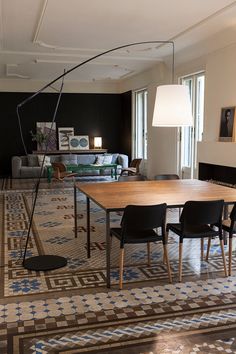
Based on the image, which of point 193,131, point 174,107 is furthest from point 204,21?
point 193,131

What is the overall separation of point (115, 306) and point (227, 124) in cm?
497

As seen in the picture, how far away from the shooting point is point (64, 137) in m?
13.6

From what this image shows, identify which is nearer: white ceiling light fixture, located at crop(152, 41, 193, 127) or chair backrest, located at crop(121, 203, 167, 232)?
chair backrest, located at crop(121, 203, 167, 232)

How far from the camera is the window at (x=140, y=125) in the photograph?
1219cm

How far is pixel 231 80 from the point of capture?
730cm

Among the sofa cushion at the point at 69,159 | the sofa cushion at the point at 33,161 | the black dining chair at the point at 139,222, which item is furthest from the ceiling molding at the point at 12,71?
the black dining chair at the point at 139,222

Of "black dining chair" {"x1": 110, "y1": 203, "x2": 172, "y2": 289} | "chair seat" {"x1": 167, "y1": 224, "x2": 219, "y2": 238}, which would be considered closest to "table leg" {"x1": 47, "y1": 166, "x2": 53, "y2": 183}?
"chair seat" {"x1": 167, "y1": 224, "x2": 219, "y2": 238}

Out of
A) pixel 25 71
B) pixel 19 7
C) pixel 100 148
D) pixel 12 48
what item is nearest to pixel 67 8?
pixel 19 7

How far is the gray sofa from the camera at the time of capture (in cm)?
1181

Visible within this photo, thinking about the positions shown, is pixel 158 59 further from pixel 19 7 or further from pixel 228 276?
pixel 228 276

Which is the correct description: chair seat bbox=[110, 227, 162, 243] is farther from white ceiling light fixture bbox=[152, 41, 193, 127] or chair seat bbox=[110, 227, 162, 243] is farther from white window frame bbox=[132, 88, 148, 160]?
white window frame bbox=[132, 88, 148, 160]

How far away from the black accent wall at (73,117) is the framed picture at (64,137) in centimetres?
19

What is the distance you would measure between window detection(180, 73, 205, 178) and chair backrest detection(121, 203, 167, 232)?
5.30 meters

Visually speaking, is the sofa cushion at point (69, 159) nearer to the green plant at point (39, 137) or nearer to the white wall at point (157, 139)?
the green plant at point (39, 137)
